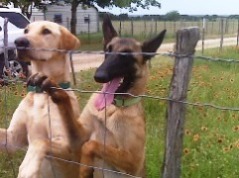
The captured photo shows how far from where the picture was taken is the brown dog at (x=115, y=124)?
3967mm

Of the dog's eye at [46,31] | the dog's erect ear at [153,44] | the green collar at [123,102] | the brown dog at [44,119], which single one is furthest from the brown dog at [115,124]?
the dog's eye at [46,31]

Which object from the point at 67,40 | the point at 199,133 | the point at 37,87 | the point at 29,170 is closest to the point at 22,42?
the point at 67,40

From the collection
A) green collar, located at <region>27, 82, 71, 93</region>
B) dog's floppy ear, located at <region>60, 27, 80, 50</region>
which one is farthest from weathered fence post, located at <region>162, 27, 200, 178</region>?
dog's floppy ear, located at <region>60, 27, 80, 50</region>

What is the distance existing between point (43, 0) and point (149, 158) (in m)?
29.5

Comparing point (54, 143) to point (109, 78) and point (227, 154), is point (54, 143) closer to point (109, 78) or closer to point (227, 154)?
point (109, 78)

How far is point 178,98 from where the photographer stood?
3.29 metres

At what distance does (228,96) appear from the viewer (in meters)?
8.53

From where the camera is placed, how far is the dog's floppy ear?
440 cm

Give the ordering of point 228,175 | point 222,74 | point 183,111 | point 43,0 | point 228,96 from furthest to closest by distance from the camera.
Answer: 1. point 43,0
2. point 222,74
3. point 228,96
4. point 228,175
5. point 183,111

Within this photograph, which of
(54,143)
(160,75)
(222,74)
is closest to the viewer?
(54,143)

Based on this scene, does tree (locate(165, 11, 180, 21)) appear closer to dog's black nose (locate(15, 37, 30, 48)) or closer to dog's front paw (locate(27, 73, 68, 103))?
dog's black nose (locate(15, 37, 30, 48))

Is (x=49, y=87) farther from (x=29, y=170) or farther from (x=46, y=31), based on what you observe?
(x=46, y=31)

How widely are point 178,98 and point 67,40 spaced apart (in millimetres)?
1399

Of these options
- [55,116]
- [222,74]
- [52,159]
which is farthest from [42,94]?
[222,74]
